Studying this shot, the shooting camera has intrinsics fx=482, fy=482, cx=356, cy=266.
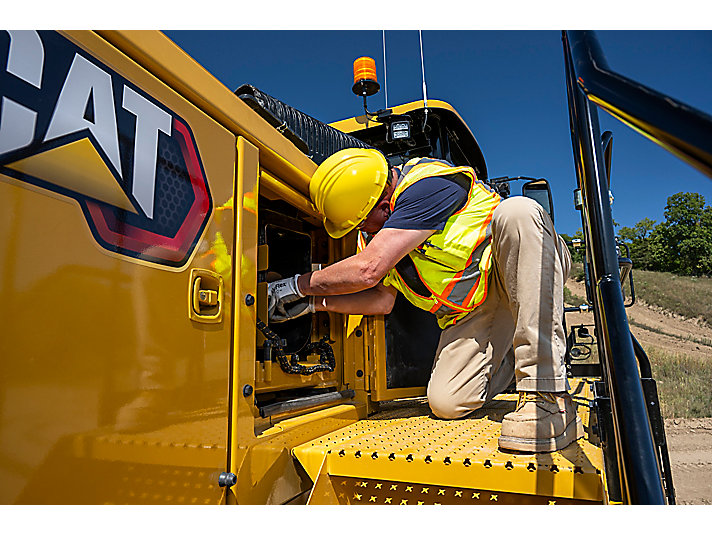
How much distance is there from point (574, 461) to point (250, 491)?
2.96 feet

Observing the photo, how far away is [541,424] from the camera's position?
147cm

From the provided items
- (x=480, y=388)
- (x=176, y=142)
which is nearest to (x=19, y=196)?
(x=176, y=142)

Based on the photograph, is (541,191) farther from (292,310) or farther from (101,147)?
(101,147)

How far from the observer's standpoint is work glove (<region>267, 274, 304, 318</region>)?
187 cm

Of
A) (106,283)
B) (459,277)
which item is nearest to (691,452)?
(459,277)

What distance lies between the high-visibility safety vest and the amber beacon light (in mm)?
857

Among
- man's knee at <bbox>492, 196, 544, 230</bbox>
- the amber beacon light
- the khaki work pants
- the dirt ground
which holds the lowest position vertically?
the dirt ground

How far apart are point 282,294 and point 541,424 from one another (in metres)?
1.02

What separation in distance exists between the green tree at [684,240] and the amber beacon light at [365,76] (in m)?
24.8

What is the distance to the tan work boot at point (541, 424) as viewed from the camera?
4.73 feet

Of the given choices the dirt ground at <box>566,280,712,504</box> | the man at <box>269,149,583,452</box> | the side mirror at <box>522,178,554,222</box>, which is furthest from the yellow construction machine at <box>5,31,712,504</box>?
the dirt ground at <box>566,280,712,504</box>

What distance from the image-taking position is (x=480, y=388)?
2154 mm

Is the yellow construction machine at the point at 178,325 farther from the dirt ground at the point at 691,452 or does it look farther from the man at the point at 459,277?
the dirt ground at the point at 691,452

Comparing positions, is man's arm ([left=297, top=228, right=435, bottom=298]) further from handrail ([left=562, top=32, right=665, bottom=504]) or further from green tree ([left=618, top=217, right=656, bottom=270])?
green tree ([left=618, top=217, right=656, bottom=270])
